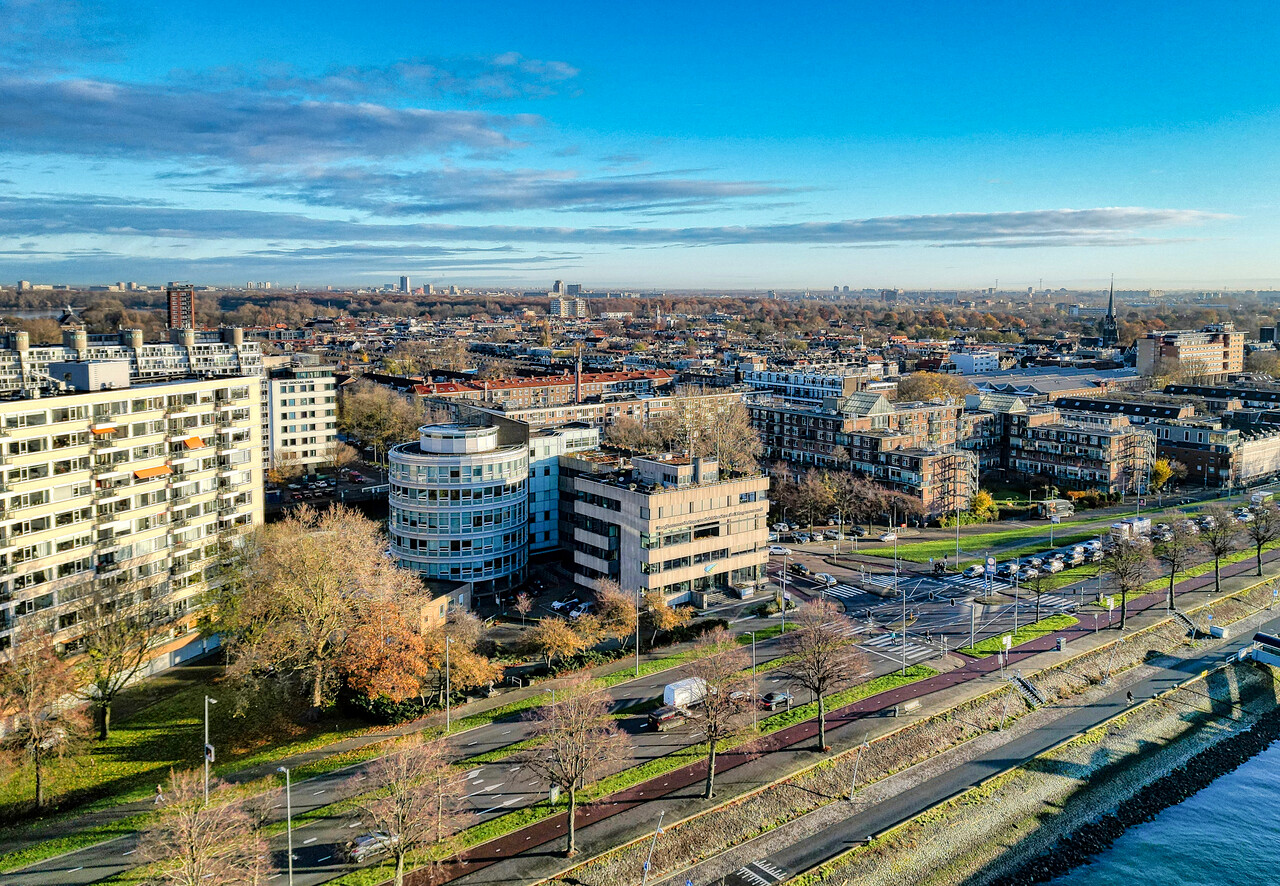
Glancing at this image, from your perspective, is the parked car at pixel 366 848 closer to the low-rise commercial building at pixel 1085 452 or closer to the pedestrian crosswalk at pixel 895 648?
the pedestrian crosswalk at pixel 895 648

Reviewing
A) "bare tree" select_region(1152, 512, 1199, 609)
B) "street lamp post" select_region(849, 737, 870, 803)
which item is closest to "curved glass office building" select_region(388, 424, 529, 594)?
"street lamp post" select_region(849, 737, 870, 803)

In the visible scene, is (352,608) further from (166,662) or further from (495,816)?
(495,816)

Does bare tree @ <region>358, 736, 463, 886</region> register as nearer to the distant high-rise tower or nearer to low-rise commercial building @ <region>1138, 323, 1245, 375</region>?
low-rise commercial building @ <region>1138, 323, 1245, 375</region>

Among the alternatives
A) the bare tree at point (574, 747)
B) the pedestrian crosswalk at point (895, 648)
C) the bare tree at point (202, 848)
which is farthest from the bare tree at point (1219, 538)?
the bare tree at point (202, 848)

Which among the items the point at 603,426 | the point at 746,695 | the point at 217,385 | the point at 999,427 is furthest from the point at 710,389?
the point at 746,695

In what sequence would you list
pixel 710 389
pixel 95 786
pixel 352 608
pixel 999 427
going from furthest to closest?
pixel 710 389 < pixel 999 427 < pixel 352 608 < pixel 95 786

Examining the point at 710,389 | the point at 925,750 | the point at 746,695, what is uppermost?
the point at 710,389
